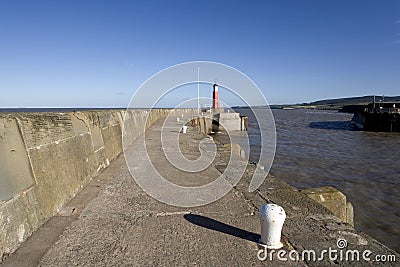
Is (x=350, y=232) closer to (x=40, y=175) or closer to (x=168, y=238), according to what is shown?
(x=168, y=238)

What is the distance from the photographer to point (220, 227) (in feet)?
10.6

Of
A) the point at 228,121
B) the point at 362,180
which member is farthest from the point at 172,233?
the point at 228,121

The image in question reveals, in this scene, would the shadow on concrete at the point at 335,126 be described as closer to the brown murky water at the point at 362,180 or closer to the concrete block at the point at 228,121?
the concrete block at the point at 228,121

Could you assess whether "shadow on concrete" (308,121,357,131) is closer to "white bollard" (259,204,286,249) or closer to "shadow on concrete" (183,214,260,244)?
"shadow on concrete" (183,214,260,244)

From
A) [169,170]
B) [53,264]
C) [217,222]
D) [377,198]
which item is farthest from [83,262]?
[377,198]

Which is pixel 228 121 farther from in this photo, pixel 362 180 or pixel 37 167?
pixel 37 167

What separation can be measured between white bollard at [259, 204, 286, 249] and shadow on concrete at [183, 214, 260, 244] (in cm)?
17

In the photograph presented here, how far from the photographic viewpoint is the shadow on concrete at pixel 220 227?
2994 mm

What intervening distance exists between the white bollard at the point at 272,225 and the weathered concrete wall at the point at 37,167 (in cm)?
234

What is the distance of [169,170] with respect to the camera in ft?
20.2

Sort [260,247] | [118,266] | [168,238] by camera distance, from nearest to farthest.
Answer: [118,266], [260,247], [168,238]

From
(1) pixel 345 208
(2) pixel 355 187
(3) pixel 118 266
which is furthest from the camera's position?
(2) pixel 355 187

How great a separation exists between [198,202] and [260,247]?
59.3 inches

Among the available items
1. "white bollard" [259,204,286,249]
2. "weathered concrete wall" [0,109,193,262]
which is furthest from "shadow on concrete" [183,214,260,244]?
"weathered concrete wall" [0,109,193,262]
